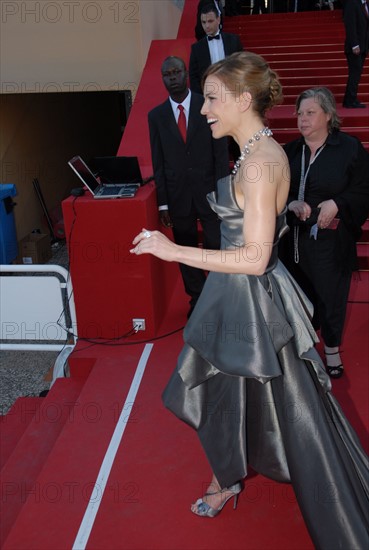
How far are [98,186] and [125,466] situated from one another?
197 centimetres

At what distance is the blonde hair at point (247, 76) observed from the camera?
1921 millimetres

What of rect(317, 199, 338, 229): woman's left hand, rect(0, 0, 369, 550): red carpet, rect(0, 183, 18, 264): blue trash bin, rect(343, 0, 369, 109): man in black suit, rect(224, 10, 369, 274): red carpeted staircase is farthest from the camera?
rect(0, 183, 18, 264): blue trash bin

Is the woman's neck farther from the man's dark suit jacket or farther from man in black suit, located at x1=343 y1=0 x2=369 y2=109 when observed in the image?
man in black suit, located at x1=343 y1=0 x2=369 y2=109

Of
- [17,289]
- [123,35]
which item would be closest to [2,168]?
[123,35]

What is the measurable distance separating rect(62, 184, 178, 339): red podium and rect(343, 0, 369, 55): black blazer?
12.1 ft

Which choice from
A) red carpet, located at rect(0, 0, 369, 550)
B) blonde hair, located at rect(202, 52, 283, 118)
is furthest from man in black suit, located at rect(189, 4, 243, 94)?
blonde hair, located at rect(202, 52, 283, 118)

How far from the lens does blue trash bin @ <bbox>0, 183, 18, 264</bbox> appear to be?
27.1 ft

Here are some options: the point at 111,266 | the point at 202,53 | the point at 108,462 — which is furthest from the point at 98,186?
the point at 202,53

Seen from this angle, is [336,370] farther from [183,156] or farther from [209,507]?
[183,156]

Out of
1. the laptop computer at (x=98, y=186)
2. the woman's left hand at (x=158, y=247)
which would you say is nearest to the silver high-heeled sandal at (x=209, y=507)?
the woman's left hand at (x=158, y=247)

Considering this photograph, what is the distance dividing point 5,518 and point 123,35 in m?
5.62

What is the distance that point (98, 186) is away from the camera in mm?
4023

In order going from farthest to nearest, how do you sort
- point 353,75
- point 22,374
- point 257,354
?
point 353,75 < point 22,374 < point 257,354

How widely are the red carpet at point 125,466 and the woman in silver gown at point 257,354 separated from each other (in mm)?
309
